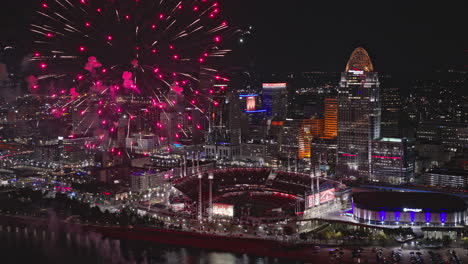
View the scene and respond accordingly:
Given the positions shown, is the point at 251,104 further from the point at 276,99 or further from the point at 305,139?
the point at 305,139

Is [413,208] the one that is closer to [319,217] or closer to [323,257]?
[319,217]

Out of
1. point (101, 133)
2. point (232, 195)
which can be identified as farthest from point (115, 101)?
point (232, 195)

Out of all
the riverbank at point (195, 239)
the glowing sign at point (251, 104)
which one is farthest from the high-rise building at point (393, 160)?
the glowing sign at point (251, 104)

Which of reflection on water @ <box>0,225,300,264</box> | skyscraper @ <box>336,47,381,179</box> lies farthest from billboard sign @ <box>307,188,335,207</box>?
skyscraper @ <box>336,47,381,179</box>

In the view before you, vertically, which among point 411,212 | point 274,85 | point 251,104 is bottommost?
point 411,212

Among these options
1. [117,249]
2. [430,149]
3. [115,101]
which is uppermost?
[115,101]

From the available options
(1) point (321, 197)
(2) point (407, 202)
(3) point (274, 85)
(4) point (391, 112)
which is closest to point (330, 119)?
(4) point (391, 112)
